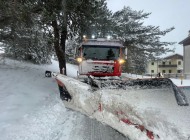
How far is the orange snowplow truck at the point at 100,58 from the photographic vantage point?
43.9ft

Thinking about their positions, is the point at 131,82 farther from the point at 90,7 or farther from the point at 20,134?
the point at 90,7

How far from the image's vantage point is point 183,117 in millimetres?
5219

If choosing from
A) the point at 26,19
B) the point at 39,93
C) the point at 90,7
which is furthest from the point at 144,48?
the point at 39,93

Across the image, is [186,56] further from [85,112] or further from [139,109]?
[139,109]

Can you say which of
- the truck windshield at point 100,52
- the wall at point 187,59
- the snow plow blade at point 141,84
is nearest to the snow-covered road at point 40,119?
the snow plow blade at point 141,84

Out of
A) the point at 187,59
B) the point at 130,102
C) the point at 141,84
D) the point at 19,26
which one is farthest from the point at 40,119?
the point at 187,59

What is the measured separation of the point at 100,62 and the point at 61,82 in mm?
3978

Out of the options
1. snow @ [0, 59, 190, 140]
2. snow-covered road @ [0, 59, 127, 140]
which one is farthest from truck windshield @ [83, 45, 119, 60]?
snow @ [0, 59, 190, 140]

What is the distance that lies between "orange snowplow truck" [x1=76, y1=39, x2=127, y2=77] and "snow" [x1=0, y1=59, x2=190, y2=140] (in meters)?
2.16

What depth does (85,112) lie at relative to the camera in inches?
315

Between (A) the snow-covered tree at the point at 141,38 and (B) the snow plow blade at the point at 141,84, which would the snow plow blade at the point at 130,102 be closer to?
(B) the snow plow blade at the point at 141,84

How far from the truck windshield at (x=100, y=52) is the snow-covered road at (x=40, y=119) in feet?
7.06

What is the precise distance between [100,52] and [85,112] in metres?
5.84

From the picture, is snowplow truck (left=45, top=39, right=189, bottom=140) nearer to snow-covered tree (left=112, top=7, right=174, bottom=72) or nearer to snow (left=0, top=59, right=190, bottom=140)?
snow (left=0, top=59, right=190, bottom=140)
